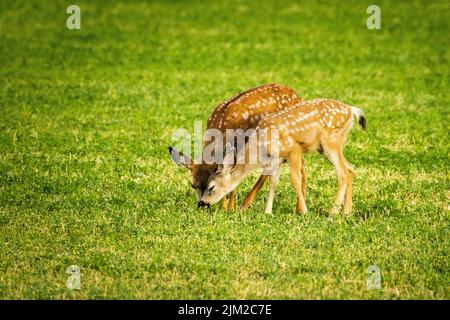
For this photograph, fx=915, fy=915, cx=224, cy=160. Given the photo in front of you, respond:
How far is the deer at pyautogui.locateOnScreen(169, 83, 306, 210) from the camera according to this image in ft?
34.2

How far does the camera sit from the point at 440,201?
36.2 feet

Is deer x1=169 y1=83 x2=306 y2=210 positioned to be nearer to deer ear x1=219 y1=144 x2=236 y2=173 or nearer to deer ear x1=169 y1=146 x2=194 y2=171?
deer ear x1=169 y1=146 x2=194 y2=171

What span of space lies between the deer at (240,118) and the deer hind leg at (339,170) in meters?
0.53

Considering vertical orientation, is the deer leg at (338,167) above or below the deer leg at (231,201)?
above

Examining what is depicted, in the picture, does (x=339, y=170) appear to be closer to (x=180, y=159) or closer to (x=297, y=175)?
(x=297, y=175)

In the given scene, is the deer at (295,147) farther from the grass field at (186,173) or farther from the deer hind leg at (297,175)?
the grass field at (186,173)

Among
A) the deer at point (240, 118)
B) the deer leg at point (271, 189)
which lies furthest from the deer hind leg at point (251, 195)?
the deer leg at point (271, 189)

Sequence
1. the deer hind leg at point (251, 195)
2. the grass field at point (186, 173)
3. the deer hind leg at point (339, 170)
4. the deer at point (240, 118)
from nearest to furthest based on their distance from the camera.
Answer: the grass field at point (186, 173) < the deer at point (240, 118) < the deer hind leg at point (339, 170) < the deer hind leg at point (251, 195)

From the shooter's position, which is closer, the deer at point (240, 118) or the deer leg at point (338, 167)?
the deer at point (240, 118)

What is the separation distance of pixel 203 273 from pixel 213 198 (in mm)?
1838

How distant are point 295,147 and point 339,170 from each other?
64 centimetres

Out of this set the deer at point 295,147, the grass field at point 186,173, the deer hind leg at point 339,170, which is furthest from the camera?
the deer hind leg at point 339,170

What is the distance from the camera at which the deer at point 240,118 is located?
10.4m

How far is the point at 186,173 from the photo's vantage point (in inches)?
483
